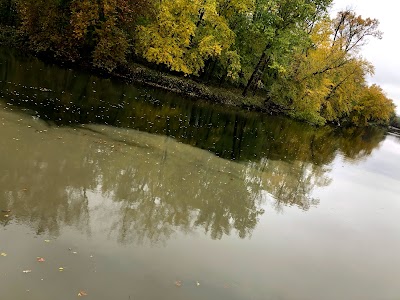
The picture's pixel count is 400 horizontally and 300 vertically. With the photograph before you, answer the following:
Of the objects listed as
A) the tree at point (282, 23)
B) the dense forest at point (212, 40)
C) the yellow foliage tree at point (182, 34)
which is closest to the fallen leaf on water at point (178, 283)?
the dense forest at point (212, 40)

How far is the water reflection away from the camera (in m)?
6.31

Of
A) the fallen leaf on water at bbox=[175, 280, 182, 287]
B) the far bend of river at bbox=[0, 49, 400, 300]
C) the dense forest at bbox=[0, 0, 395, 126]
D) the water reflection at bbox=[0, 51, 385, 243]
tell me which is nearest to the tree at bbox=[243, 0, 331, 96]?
the dense forest at bbox=[0, 0, 395, 126]

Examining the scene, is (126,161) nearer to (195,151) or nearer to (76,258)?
(195,151)

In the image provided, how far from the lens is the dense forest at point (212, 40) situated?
24.3 meters

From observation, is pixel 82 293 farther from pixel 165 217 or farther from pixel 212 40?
pixel 212 40

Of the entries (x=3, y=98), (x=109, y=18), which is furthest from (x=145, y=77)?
(x=3, y=98)

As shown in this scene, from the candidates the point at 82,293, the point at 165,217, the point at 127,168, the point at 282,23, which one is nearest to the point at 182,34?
the point at 282,23

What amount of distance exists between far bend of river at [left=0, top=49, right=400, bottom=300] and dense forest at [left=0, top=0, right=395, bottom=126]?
1088 cm

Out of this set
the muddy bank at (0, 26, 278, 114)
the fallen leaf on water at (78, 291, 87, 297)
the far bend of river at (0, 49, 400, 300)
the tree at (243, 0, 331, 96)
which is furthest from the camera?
the tree at (243, 0, 331, 96)

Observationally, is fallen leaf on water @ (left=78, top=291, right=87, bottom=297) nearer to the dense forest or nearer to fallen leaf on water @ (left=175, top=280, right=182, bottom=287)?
fallen leaf on water @ (left=175, top=280, right=182, bottom=287)

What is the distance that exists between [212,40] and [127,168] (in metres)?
23.2

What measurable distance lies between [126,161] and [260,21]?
25.6m

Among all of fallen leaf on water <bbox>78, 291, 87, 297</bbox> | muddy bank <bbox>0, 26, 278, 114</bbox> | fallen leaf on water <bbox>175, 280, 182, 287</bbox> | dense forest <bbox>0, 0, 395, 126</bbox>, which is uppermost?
dense forest <bbox>0, 0, 395, 126</bbox>

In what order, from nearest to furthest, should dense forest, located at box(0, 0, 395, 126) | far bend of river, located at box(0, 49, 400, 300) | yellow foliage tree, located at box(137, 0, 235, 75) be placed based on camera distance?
far bend of river, located at box(0, 49, 400, 300) < dense forest, located at box(0, 0, 395, 126) < yellow foliage tree, located at box(137, 0, 235, 75)
